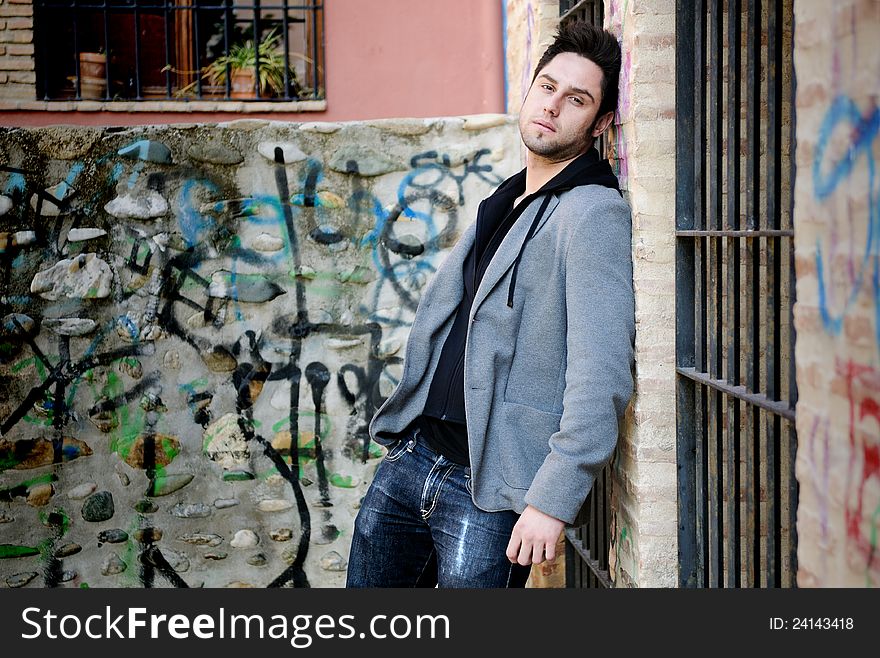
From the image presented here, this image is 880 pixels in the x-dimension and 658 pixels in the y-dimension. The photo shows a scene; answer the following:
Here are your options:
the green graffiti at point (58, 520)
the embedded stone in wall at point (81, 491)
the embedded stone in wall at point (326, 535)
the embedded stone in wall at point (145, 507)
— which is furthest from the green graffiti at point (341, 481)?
the green graffiti at point (58, 520)

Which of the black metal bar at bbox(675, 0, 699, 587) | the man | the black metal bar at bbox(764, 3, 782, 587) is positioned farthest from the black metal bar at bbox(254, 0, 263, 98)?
the black metal bar at bbox(764, 3, 782, 587)

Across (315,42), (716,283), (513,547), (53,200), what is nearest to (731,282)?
(716,283)

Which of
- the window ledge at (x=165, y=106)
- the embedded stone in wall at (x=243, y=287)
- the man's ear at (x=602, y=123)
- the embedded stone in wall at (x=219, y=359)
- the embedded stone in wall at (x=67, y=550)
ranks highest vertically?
the window ledge at (x=165, y=106)

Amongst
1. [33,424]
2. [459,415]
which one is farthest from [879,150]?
[33,424]

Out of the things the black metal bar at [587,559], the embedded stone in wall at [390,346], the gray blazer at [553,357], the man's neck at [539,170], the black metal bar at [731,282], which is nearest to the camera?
the gray blazer at [553,357]

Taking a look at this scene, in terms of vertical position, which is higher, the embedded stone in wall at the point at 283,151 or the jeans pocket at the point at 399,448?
the embedded stone in wall at the point at 283,151

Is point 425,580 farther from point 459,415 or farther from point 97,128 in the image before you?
point 97,128

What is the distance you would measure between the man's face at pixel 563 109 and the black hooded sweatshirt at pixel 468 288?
65mm

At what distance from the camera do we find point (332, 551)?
4.35 meters

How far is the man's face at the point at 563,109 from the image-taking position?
2.78 metres

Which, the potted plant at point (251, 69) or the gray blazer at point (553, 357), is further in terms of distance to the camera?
the potted plant at point (251, 69)

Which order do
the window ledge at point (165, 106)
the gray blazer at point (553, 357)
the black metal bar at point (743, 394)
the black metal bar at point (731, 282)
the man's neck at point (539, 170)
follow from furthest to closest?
1. the window ledge at point (165, 106)
2. the man's neck at point (539, 170)
3. the black metal bar at point (731, 282)
4. the gray blazer at point (553, 357)
5. the black metal bar at point (743, 394)

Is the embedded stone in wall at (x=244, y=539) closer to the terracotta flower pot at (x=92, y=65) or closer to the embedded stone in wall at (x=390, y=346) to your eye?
the embedded stone in wall at (x=390, y=346)

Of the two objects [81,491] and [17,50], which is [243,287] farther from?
[17,50]
